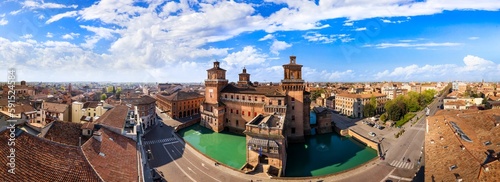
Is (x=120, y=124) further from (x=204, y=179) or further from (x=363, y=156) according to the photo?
(x=363, y=156)

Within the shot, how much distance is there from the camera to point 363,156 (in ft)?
143

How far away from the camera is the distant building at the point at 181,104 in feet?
245

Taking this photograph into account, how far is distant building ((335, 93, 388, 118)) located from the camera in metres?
85.0

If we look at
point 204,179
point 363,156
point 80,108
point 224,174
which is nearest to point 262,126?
point 224,174

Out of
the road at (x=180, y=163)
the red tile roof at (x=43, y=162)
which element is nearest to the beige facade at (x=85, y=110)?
the road at (x=180, y=163)

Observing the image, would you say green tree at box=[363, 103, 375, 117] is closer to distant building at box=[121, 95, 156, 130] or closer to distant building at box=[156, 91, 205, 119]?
distant building at box=[156, 91, 205, 119]

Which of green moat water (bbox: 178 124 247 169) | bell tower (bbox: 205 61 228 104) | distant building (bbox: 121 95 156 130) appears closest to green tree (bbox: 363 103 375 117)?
green moat water (bbox: 178 124 247 169)

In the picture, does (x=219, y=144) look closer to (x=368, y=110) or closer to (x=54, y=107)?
(x=54, y=107)

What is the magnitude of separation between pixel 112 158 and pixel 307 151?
1433 inches

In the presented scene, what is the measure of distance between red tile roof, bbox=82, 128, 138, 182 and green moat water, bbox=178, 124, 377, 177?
62.8ft

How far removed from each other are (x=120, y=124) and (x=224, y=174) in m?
14.3

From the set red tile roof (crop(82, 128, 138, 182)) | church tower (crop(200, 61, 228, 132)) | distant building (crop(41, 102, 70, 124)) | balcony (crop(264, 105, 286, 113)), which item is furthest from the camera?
church tower (crop(200, 61, 228, 132))

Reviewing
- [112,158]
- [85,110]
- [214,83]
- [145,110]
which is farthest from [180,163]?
[214,83]

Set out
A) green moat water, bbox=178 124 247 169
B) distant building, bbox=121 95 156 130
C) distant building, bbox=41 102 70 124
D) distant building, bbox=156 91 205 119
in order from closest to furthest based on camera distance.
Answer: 1. green moat water, bbox=178 124 247 169
2. distant building, bbox=41 102 70 124
3. distant building, bbox=121 95 156 130
4. distant building, bbox=156 91 205 119
